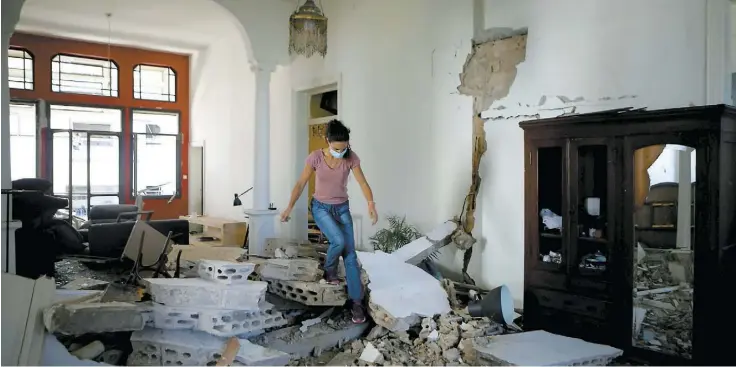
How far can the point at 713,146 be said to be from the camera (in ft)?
10.3

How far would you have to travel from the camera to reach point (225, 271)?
3.86m

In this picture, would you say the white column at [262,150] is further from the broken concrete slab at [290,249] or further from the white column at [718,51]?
the white column at [718,51]

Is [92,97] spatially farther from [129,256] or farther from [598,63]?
[598,63]

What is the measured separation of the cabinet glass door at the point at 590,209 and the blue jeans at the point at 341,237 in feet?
5.14

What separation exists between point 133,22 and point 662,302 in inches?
356

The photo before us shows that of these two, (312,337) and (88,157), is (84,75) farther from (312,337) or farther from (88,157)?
(312,337)

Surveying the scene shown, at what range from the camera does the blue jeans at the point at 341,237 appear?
420cm

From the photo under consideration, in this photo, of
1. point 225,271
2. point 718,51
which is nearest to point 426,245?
point 225,271

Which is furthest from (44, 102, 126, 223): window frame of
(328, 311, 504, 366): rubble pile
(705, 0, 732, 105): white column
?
(705, 0, 732, 105): white column

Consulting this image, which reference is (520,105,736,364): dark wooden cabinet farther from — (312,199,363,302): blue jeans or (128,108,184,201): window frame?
(128,108,184,201): window frame

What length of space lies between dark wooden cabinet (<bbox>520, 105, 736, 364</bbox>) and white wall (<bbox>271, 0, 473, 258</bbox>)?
137 centimetres

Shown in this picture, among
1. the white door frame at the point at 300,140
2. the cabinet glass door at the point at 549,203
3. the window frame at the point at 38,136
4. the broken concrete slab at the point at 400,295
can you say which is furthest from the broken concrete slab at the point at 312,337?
the window frame at the point at 38,136

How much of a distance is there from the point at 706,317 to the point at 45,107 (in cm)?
1085

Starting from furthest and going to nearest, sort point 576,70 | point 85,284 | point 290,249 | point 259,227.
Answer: point 259,227, point 290,249, point 85,284, point 576,70
